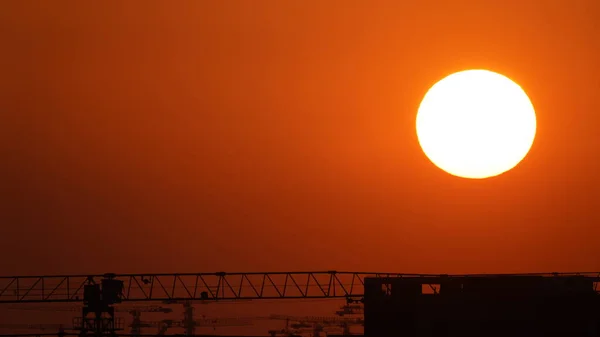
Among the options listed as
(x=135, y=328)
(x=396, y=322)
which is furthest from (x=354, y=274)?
(x=135, y=328)

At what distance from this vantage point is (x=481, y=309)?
72.4 m

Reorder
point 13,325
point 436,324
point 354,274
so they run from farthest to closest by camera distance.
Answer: point 13,325 < point 354,274 < point 436,324

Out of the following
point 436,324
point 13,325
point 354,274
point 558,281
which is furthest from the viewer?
point 13,325

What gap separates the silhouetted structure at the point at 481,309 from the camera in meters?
71.6

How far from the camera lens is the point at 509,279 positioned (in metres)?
74.4

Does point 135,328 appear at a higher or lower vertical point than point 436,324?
higher

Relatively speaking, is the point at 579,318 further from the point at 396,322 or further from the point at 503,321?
the point at 396,322

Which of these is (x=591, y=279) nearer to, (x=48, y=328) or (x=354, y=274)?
(x=354, y=274)

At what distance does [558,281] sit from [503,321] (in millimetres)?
7452

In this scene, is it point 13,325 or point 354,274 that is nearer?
point 354,274

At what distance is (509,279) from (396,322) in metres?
9.02

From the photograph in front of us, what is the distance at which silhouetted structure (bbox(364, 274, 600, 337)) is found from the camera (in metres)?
71.6

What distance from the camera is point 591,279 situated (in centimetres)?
7875

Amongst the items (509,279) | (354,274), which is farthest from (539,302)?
(354,274)
